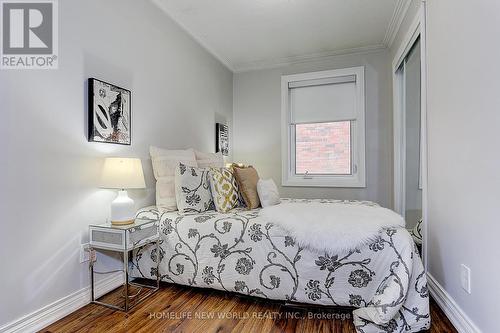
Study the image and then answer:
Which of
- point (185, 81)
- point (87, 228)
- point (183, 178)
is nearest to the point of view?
point (87, 228)

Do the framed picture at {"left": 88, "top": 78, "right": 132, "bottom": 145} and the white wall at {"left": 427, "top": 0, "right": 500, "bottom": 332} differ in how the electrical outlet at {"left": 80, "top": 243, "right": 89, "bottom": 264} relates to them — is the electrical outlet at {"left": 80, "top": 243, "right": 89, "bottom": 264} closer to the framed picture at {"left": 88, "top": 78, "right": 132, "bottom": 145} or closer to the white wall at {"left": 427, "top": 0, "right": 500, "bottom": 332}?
the framed picture at {"left": 88, "top": 78, "right": 132, "bottom": 145}

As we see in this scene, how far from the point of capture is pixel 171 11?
279cm

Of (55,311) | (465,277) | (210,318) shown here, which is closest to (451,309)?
(465,277)

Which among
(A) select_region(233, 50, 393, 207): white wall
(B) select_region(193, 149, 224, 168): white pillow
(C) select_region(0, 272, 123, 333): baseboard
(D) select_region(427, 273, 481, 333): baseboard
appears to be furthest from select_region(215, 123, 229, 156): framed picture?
(D) select_region(427, 273, 481, 333): baseboard

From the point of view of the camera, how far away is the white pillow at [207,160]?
2931 mm

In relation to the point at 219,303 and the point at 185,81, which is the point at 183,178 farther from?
the point at 185,81

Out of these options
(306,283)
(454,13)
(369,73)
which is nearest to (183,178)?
(306,283)

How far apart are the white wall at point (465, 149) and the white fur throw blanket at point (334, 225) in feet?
1.10

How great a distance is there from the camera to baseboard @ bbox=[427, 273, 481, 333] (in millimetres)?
1491

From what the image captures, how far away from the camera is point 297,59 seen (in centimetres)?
398

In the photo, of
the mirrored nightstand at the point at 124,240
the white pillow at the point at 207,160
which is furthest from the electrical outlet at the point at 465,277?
the white pillow at the point at 207,160

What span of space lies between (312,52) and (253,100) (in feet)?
3.60

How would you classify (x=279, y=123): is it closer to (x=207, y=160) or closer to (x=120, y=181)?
(x=207, y=160)

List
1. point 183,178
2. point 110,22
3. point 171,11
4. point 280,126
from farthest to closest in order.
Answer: point 280,126 < point 171,11 < point 183,178 < point 110,22
